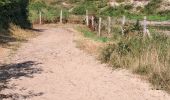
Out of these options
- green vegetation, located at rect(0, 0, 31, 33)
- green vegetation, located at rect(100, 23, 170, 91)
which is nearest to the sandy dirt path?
green vegetation, located at rect(100, 23, 170, 91)

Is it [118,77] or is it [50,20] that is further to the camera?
[50,20]

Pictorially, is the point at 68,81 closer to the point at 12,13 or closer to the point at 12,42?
the point at 12,42

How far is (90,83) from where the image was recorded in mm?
13695

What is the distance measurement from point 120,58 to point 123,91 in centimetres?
371

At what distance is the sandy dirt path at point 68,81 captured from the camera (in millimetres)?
12125

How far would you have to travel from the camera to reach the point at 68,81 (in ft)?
45.6

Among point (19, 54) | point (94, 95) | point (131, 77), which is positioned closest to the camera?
point (94, 95)

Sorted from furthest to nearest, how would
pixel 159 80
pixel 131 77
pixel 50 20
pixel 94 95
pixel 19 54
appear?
pixel 50 20
pixel 19 54
pixel 131 77
pixel 159 80
pixel 94 95

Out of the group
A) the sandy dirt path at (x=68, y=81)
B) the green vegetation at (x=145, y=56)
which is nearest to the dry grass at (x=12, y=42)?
the sandy dirt path at (x=68, y=81)

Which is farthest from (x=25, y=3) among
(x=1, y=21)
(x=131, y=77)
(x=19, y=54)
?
(x=131, y=77)

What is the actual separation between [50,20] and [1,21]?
18080 mm

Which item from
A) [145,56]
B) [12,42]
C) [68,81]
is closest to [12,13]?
[12,42]

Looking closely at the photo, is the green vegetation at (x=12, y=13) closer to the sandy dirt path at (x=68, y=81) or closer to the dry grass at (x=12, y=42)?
the dry grass at (x=12, y=42)

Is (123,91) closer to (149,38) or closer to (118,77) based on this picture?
(118,77)
